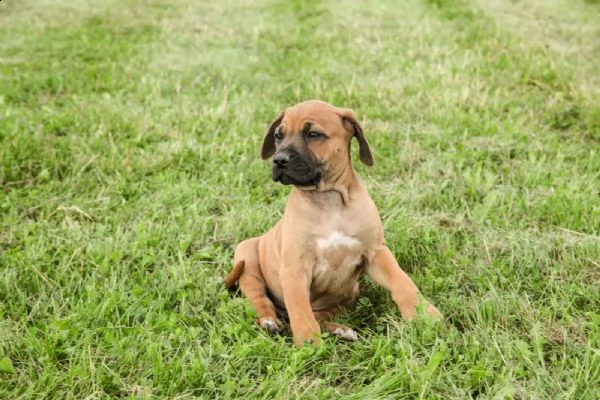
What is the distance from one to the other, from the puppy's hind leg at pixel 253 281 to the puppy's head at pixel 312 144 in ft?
2.56

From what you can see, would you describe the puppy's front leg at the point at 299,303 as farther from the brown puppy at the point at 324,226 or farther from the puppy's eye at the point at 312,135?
the puppy's eye at the point at 312,135

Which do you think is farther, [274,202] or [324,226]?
[274,202]

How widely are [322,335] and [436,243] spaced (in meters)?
1.51

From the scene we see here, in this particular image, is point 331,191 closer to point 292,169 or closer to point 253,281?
point 292,169

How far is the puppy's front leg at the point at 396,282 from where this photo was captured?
3799 mm

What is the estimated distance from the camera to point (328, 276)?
402cm

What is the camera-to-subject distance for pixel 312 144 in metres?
3.95

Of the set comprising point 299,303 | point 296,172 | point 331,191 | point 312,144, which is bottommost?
point 299,303

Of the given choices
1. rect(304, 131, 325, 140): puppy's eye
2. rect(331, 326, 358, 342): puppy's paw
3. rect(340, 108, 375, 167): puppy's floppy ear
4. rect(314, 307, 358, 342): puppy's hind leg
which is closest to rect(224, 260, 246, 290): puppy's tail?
rect(314, 307, 358, 342): puppy's hind leg

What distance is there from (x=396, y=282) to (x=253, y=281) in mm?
948

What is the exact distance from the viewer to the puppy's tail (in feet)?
14.1

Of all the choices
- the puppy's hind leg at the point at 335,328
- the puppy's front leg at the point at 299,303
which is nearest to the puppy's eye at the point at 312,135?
the puppy's front leg at the point at 299,303

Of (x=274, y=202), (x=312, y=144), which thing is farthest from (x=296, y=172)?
(x=274, y=202)

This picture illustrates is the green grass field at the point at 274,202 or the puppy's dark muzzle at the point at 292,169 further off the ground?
the puppy's dark muzzle at the point at 292,169
